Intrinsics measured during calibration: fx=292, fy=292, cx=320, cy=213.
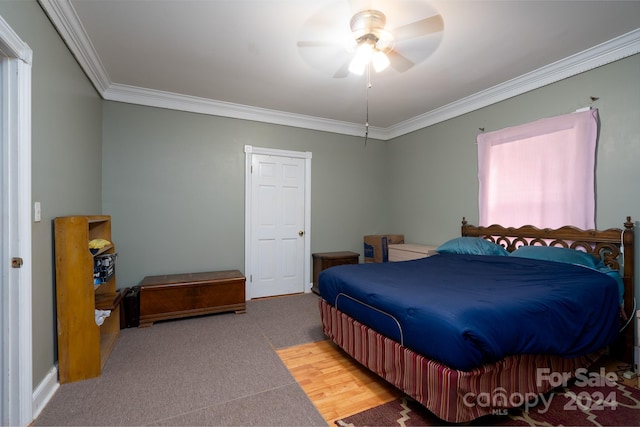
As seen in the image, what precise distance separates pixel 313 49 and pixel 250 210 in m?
2.36

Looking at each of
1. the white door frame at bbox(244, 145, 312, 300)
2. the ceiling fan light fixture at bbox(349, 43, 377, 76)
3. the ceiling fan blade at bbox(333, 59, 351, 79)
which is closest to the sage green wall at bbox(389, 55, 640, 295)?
the white door frame at bbox(244, 145, 312, 300)

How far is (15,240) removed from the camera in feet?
5.44

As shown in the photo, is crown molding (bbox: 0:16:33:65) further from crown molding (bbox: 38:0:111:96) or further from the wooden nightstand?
the wooden nightstand

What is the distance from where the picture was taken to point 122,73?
125 inches

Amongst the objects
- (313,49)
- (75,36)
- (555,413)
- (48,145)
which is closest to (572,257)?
(555,413)

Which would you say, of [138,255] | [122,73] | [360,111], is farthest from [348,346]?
[122,73]

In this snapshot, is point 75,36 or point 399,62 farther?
point 399,62

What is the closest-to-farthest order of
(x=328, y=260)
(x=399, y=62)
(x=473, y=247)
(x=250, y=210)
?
(x=399, y=62) < (x=473, y=247) < (x=250, y=210) < (x=328, y=260)

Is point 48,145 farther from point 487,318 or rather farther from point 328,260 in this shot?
point 328,260

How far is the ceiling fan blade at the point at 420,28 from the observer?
2.29m

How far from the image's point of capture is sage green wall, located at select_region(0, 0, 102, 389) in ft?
6.05

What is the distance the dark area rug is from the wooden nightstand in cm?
256

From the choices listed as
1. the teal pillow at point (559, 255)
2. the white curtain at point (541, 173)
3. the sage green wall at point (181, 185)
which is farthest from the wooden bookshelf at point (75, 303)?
the white curtain at point (541, 173)

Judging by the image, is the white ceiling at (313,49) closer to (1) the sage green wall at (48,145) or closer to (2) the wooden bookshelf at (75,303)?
(1) the sage green wall at (48,145)
